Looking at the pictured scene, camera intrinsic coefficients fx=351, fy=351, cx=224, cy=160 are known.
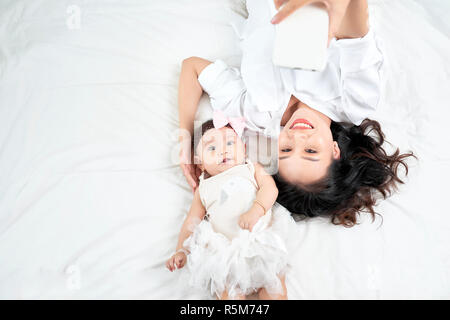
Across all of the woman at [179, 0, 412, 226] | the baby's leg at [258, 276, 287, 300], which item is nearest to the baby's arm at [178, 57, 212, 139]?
the woman at [179, 0, 412, 226]

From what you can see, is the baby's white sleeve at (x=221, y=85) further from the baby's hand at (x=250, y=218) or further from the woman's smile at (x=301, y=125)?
the baby's hand at (x=250, y=218)

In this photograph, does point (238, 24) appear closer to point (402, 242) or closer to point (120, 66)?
point (120, 66)

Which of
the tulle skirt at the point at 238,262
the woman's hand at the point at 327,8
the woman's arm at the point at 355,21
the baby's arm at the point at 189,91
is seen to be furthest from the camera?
the baby's arm at the point at 189,91

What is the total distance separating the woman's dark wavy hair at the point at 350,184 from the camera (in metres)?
0.98

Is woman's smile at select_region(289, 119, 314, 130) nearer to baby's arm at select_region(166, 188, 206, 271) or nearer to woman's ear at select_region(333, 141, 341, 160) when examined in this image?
woman's ear at select_region(333, 141, 341, 160)

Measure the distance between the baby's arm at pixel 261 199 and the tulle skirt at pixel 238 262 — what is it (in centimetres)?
3

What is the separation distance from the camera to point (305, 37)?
72 cm

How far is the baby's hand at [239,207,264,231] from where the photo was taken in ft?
2.81

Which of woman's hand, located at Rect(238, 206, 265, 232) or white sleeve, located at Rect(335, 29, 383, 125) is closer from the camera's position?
woman's hand, located at Rect(238, 206, 265, 232)

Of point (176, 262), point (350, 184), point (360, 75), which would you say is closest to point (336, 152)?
point (350, 184)

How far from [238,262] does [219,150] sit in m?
0.32

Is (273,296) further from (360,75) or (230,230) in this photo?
(360,75)

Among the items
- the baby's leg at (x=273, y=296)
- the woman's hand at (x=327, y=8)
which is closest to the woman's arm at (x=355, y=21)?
the woman's hand at (x=327, y=8)

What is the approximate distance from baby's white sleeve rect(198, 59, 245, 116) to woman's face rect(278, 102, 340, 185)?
21 centimetres
